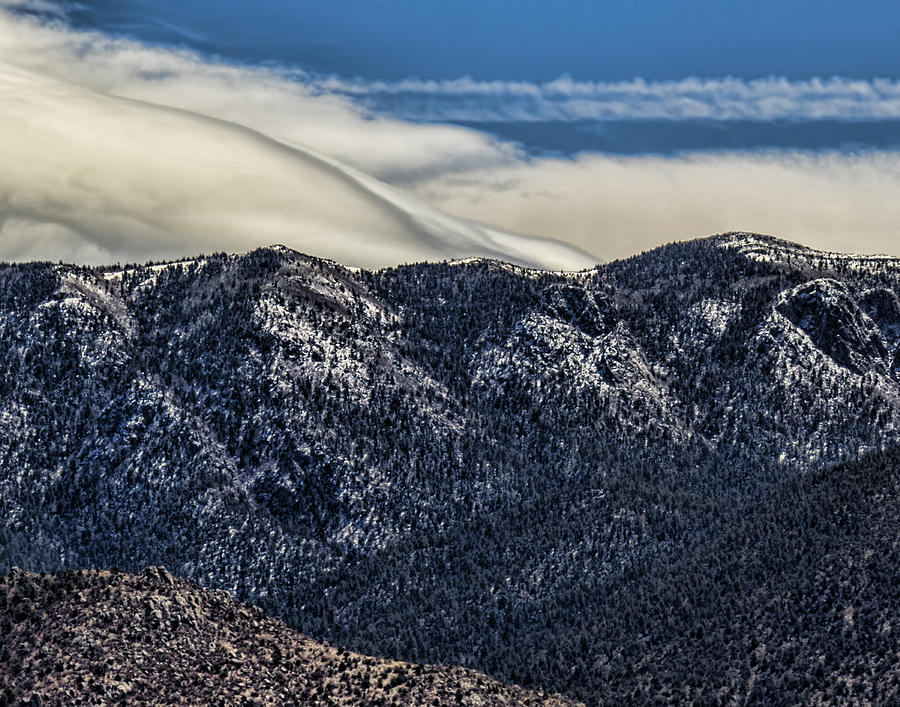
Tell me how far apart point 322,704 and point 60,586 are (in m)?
31.2

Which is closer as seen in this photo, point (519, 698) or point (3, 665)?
point (3, 665)

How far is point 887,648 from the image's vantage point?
647ft

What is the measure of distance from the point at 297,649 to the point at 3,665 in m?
32.0

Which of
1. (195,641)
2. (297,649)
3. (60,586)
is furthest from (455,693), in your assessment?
(60,586)

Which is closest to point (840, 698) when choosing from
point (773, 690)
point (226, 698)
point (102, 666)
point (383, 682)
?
point (773, 690)

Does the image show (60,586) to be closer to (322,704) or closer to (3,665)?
(3,665)

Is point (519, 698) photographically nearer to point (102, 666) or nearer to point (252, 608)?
point (252, 608)

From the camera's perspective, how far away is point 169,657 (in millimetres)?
152250

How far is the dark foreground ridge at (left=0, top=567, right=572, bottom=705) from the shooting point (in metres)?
145

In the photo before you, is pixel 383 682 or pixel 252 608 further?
pixel 252 608

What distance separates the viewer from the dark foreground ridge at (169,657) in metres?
145

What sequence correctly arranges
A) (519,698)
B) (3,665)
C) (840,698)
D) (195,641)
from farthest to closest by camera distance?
1. (840,698)
2. (519,698)
3. (195,641)
4. (3,665)

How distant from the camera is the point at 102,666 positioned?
5778 inches

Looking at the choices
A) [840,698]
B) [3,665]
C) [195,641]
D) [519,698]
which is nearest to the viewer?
[3,665]
